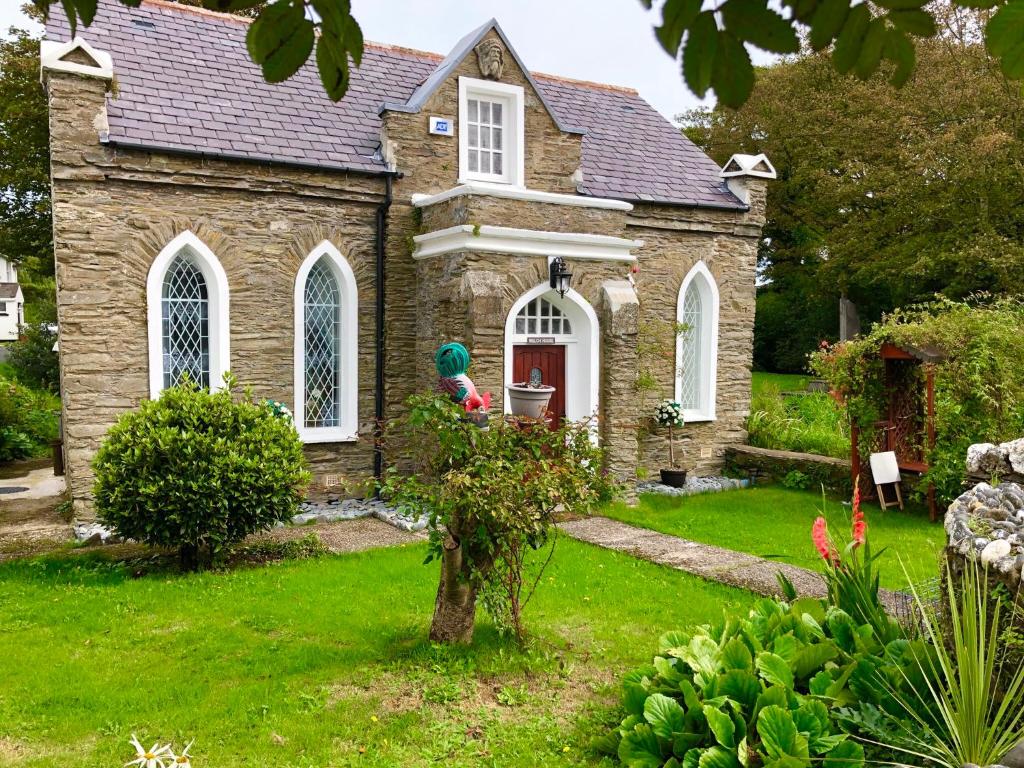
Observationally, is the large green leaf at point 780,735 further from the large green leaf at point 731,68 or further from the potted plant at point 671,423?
the potted plant at point 671,423

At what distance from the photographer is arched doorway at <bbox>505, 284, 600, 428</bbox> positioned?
42.7 ft

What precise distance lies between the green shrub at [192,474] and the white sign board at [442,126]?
5.73 meters

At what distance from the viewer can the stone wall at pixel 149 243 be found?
1074 cm

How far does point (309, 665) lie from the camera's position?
6504 millimetres

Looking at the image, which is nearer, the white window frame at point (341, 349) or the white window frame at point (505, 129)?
the white window frame at point (341, 349)

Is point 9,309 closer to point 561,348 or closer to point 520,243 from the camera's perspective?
point 561,348

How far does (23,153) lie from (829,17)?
914 inches

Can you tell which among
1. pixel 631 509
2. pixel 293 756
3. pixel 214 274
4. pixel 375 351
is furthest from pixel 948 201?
pixel 293 756

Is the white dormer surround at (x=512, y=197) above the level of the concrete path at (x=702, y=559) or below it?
above

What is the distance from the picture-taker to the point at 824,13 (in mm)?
2016

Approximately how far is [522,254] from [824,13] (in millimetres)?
10283

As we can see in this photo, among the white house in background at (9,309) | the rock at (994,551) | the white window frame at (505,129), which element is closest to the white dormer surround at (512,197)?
the white window frame at (505,129)

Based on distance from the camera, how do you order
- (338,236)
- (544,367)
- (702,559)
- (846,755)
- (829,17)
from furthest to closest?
(544,367)
(338,236)
(702,559)
(846,755)
(829,17)

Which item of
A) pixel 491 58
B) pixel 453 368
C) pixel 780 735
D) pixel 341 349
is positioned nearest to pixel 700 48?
pixel 780 735
